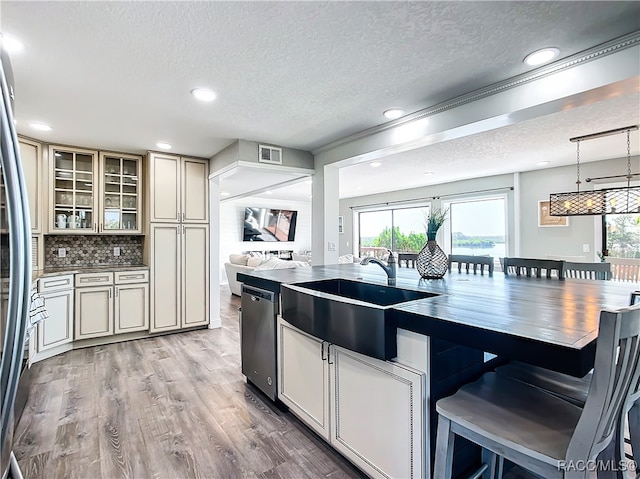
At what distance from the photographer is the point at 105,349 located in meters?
3.85

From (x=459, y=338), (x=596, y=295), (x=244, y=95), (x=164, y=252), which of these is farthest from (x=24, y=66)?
(x=596, y=295)

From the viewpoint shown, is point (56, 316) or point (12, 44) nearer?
point (12, 44)

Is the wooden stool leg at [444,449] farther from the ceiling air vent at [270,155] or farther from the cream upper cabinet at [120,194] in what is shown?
the cream upper cabinet at [120,194]

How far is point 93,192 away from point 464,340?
4466mm

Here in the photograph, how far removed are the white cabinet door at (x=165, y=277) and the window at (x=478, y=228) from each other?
4.67 m

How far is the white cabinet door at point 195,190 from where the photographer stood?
446cm

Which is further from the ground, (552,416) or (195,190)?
(195,190)

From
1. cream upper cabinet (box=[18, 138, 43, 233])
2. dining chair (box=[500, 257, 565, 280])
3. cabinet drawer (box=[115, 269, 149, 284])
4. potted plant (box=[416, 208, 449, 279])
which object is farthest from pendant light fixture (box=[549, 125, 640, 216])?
cream upper cabinet (box=[18, 138, 43, 233])

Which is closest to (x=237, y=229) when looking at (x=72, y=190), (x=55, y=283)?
(x=72, y=190)

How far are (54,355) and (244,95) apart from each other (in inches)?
135

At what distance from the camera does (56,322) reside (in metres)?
3.55

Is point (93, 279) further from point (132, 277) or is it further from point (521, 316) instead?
point (521, 316)

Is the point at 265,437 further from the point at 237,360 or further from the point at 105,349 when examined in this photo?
the point at 105,349

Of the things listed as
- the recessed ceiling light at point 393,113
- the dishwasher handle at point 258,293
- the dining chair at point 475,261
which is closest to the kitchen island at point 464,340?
the dishwasher handle at point 258,293
